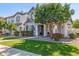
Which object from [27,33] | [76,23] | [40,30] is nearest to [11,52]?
[27,33]

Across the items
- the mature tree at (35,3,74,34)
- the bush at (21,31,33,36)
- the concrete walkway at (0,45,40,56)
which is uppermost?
the mature tree at (35,3,74,34)

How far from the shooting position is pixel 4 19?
6129 mm

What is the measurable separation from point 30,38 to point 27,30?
190 mm

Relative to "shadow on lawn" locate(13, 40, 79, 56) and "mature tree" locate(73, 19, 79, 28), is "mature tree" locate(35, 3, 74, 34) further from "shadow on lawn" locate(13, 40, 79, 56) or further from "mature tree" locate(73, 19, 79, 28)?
"shadow on lawn" locate(13, 40, 79, 56)

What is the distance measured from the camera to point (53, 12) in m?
6.13

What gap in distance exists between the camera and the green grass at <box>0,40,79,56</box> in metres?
5.87

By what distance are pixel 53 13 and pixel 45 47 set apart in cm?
74

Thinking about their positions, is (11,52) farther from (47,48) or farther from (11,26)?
(47,48)

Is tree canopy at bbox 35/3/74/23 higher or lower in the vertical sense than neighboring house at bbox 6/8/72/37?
higher

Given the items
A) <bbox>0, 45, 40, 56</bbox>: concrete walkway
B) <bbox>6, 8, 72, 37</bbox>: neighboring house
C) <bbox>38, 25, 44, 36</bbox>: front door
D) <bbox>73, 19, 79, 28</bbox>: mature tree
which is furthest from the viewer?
<bbox>38, 25, 44, 36</bbox>: front door

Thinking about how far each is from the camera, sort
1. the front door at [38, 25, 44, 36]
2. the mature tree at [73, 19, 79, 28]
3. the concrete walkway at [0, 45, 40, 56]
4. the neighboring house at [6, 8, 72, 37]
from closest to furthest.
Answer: the concrete walkway at [0, 45, 40, 56]
the mature tree at [73, 19, 79, 28]
the neighboring house at [6, 8, 72, 37]
the front door at [38, 25, 44, 36]

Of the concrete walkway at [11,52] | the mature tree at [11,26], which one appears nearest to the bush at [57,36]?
the concrete walkway at [11,52]

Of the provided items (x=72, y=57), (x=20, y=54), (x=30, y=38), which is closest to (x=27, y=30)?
(x=30, y=38)

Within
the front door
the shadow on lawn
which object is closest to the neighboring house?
the front door
